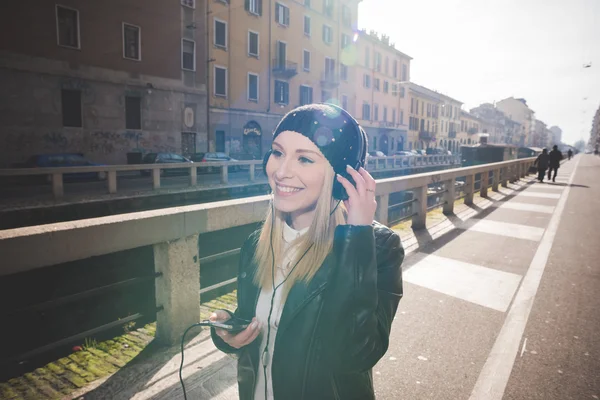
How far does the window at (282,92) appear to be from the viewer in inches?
1356

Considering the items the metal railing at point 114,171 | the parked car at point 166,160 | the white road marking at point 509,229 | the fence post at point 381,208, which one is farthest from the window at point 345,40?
the fence post at point 381,208

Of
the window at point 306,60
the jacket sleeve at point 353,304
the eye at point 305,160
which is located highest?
the window at point 306,60

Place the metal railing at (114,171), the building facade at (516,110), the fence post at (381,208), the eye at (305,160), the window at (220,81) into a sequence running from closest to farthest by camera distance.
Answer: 1. the eye at (305,160)
2. the fence post at (381,208)
3. the metal railing at (114,171)
4. the window at (220,81)
5. the building facade at (516,110)

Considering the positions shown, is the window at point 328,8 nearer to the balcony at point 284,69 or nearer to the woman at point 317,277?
the balcony at point 284,69

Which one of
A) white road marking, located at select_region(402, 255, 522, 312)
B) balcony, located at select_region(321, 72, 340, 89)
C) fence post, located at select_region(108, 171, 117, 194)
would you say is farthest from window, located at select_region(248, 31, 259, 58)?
white road marking, located at select_region(402, 255, 522, 312)

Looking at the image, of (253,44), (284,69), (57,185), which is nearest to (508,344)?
(57,185)

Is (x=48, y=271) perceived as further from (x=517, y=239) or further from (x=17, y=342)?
(x=517, y=239)

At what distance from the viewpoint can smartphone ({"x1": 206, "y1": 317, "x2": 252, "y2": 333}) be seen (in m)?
1.47

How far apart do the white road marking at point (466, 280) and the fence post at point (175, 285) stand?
3075mm

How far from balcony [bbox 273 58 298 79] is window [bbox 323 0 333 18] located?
29.7ft

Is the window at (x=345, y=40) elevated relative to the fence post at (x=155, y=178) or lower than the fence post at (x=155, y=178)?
elevated

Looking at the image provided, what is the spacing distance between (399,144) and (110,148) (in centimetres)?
4502

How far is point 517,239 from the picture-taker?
7.61 metres

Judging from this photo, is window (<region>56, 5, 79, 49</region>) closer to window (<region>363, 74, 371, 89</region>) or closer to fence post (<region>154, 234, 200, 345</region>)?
fence post (<region>154, 234, 200, 345</region>)
